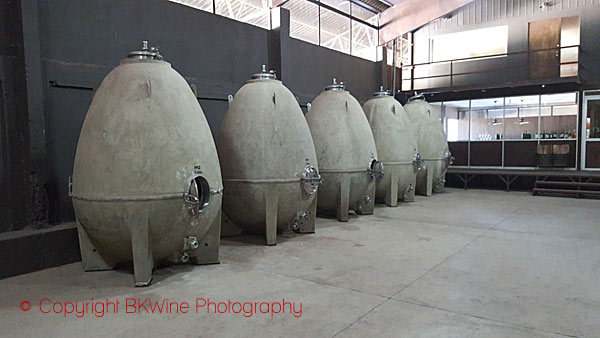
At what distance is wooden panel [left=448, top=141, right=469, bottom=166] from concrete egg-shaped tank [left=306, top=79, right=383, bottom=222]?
8.28 metres

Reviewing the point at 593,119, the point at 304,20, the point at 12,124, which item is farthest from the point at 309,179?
the point at 593,119

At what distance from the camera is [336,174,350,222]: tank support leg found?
7.65 metres

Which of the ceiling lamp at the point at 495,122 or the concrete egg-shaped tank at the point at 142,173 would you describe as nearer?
the concrete egg-shaped tank at the point at 142,173

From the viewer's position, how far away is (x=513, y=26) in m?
15.4

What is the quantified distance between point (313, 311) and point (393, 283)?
3.72 feet

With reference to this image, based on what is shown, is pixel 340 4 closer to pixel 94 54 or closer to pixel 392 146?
pixel 392 146

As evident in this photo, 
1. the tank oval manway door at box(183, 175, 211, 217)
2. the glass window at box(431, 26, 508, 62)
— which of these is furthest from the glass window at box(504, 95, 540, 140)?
the tank oval manway door at box(183, 175, 211, 217)

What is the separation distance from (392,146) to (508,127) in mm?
7472

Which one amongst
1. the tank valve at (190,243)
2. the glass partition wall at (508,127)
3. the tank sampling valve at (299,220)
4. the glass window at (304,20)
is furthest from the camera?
the glass partition wall at (508,127)

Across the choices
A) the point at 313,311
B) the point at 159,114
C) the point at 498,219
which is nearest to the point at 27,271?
the point at 159,114

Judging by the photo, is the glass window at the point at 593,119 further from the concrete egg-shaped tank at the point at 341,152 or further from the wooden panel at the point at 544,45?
the concrete egg-shaped tank at the point at 341,152

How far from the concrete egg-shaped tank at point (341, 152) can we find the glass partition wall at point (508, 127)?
8.23 m

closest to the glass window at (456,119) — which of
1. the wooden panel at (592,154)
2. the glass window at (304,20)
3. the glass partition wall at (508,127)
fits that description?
the glass partition wall at (508,127)

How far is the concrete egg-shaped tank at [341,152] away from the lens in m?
7.67
